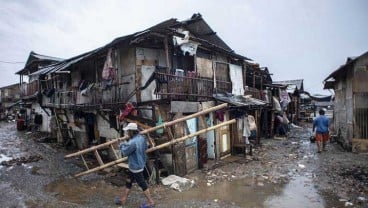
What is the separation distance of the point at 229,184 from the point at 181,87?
402cm

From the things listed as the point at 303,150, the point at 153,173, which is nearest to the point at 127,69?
the point at 153,173

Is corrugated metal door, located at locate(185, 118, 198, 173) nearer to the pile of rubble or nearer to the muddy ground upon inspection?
the muddy ground

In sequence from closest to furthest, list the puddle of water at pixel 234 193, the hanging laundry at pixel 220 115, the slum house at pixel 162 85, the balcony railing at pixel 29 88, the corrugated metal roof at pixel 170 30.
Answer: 1. the puddle of water at pixel 234 193
2. the corrugated metal roof at pixel 170 30
3. the slum house at pixel 162 85
4. the hanging laundry at pixel 220 115
5. the balcony railing at pixel 29 88

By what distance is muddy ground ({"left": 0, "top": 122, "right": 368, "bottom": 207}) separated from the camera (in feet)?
25.3

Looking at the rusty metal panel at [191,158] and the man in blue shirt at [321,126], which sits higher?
the man in blue shirt at [321,126]

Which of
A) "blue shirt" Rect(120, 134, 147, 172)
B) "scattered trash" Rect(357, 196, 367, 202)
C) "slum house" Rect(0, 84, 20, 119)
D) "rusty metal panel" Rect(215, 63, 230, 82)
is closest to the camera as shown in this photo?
"blue shirt" Rect(120, 134, 147, 172)

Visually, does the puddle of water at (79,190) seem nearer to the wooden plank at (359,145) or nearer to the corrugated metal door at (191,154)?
the corrugated metal door at (191,154)

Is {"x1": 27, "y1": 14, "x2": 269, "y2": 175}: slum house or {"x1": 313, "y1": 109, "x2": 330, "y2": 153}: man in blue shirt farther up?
{"x1": 27, "y1": 14, "x2": 269, "y2": 175}: slum house

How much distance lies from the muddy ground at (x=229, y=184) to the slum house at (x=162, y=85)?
4.87 feet

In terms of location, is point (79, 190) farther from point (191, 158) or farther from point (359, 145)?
point (359, 145)

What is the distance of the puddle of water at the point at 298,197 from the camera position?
7463mm

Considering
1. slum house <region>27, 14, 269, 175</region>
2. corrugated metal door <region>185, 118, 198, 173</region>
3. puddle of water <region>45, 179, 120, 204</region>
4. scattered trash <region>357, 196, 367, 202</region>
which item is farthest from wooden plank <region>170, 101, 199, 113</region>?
scattered trash <region>357, 196, 367, 202</region>

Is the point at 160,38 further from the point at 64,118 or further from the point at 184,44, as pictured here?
the point at 64,118

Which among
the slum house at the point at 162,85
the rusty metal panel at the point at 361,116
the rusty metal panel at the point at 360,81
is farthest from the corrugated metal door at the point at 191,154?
the rusty metal panel at the point at 360,81
